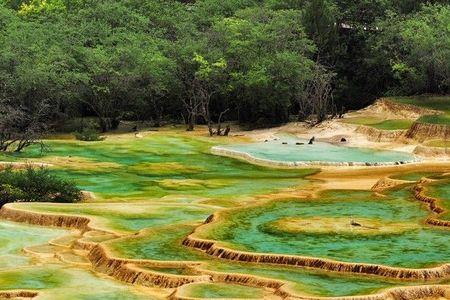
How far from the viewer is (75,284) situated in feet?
70.1

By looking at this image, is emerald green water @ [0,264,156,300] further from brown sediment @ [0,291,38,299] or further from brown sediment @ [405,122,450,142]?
brown sediment @ [405,122,450,142]

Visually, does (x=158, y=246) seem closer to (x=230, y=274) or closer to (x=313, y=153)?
(x=230, y=274)

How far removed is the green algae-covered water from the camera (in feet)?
164

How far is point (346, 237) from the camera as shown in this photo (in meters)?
25.2

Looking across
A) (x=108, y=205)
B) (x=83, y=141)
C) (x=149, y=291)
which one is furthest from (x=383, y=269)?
(x=83, y=141)

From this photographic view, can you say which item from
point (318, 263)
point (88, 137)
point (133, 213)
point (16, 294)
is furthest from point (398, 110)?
point (16, 294)

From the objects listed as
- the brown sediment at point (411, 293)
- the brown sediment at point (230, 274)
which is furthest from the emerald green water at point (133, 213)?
the brown sediment at point (411, 293)

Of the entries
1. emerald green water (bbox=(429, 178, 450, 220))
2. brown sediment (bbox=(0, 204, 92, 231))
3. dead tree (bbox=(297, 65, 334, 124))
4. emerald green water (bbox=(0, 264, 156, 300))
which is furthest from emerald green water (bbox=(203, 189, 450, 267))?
dead tree (bbox=(297, 65, 334, 124))

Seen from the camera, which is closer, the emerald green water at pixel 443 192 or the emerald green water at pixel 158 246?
the emerald green water at pixel 158 246

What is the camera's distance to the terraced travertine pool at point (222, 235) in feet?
68.1

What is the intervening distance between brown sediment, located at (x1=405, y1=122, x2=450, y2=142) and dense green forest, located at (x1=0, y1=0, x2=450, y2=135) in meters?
11.8

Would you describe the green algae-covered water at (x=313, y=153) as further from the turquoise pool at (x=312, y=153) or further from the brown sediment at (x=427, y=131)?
the brown sediment at (x=427, y=131)

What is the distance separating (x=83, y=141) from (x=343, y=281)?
42.5 m

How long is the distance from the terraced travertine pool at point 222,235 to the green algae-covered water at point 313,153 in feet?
20.3
